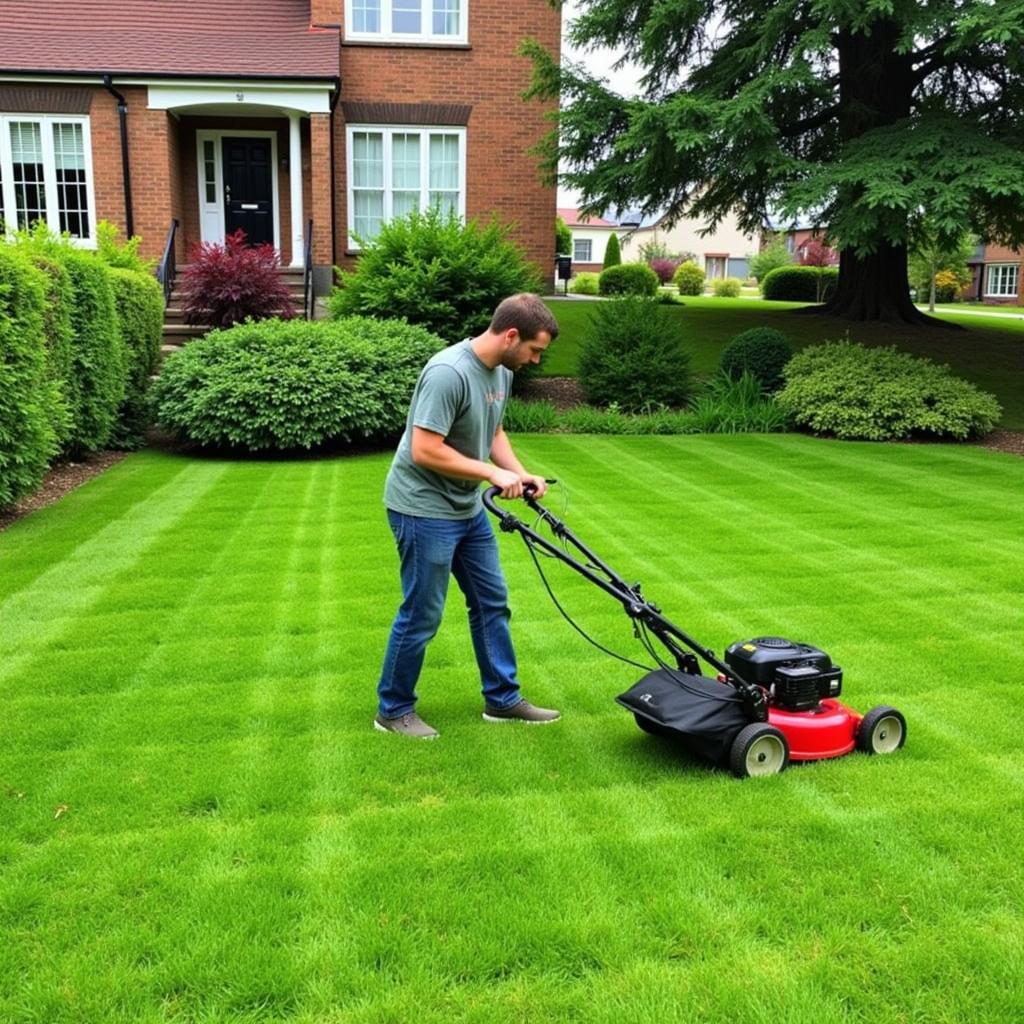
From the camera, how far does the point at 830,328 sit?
19.4 meters

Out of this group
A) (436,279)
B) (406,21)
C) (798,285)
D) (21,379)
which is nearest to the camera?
(21,379)

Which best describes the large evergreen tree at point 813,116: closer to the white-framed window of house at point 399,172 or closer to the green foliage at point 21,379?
the white-framed window of house at point 399,172

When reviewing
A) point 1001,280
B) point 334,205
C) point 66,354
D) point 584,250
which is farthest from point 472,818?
point 584,250

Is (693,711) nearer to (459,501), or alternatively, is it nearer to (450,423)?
(459,501)

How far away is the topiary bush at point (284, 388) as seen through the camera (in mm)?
10828

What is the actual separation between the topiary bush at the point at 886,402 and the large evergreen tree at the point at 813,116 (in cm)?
165

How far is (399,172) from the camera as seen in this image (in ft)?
62.8

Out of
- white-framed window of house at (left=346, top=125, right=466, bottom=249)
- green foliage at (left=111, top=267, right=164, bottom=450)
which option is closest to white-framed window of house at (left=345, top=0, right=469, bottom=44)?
white-framed window of house at (left=346, top=125, right=466, bottom=249)

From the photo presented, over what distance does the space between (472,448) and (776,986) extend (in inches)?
87.3

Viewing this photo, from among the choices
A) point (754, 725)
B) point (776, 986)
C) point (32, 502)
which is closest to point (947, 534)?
point (754, 725)

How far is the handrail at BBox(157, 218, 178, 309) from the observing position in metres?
17.0

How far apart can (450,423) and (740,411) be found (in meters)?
10.4

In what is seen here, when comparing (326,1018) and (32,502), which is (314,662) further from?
(32,502)

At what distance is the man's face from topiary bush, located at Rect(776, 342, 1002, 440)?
32.8 feet
